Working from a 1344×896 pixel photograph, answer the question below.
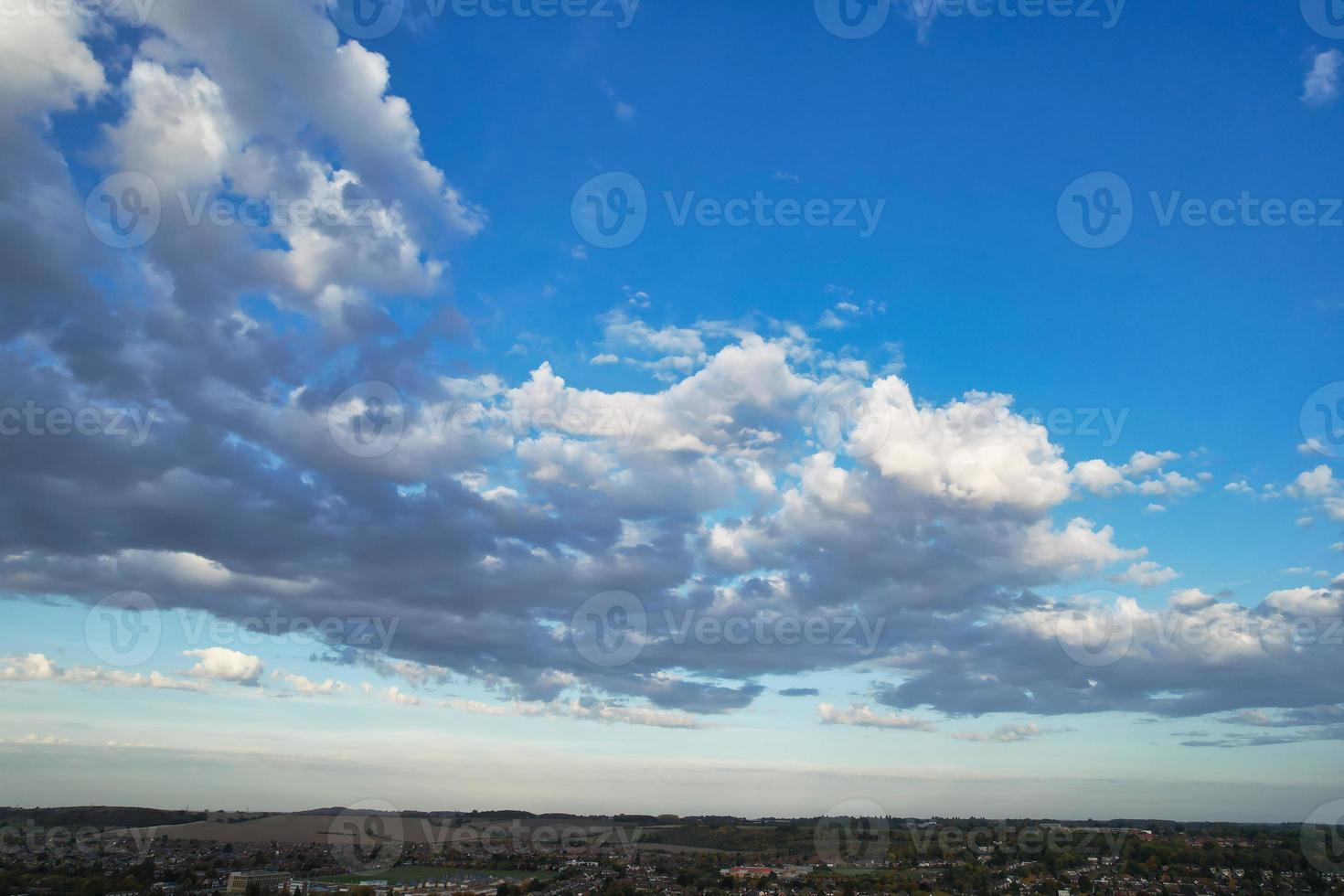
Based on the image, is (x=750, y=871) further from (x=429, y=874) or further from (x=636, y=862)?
(x=429, y=874)

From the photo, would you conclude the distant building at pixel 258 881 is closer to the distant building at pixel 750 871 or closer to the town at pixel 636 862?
the town at pixel 636 862

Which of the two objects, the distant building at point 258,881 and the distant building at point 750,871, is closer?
the distant building at point 258,881

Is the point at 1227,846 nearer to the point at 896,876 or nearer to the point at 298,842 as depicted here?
the point at 896,876

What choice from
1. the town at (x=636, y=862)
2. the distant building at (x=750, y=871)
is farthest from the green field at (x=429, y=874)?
the distant building at (x=750, y=871)

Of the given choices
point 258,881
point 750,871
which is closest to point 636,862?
point 750,871

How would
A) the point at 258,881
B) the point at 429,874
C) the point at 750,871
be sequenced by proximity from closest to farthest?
1. the point at 258,881
2. the point at 429,874
3. the point at 750,871
